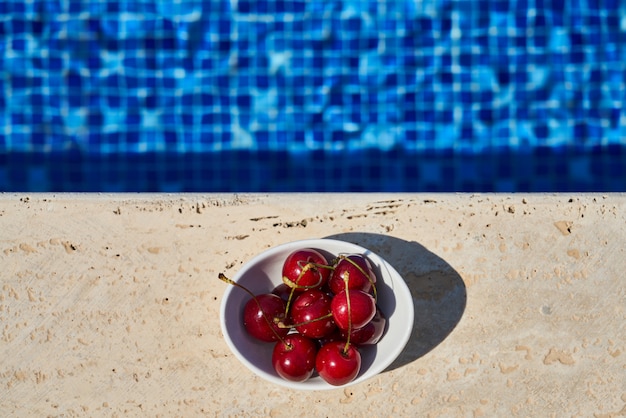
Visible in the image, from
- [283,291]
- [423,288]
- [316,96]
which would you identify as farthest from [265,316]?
[316,96]

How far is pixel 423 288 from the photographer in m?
1.90

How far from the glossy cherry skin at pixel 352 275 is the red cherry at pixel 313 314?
0.04 m

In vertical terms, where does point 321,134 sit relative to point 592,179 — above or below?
above

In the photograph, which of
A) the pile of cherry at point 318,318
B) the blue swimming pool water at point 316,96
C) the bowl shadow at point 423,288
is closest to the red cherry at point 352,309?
the pile of cherry at point 318,318

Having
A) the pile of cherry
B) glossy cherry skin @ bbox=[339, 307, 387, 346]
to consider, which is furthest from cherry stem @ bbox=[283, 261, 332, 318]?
glossy cherry skin @ bbox=[339, 307, 387, 346]

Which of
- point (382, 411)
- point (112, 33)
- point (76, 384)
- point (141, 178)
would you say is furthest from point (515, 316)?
point (112, 33)

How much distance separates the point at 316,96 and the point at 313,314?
3.41 ft

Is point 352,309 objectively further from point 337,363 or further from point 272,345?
point 272,345

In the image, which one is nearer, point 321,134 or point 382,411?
point 382,411

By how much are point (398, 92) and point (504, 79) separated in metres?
0.34

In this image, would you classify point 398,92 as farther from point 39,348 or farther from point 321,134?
point 39,348

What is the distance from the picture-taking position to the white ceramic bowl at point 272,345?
1.67 m

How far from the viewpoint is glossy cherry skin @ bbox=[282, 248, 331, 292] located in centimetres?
161

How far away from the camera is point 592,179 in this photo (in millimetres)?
2441
